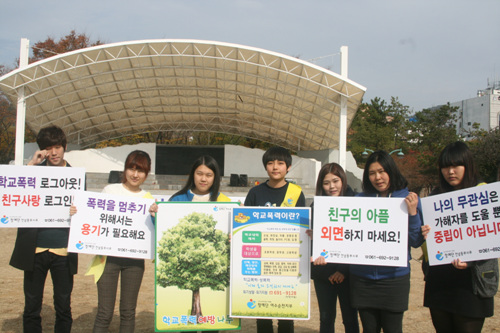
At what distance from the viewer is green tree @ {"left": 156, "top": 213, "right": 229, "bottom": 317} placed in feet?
11.6

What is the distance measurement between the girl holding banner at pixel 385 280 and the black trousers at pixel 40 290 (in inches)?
99.7

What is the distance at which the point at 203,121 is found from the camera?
96.1 ft

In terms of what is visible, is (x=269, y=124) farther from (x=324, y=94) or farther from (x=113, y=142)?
(x=113, y=142)

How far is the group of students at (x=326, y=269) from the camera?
312 cm

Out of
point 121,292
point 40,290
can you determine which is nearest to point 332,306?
point 121,292

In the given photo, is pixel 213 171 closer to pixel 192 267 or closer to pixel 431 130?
pixel 192 267

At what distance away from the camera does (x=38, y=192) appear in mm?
3805

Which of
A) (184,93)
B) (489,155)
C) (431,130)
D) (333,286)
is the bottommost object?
(333,286)

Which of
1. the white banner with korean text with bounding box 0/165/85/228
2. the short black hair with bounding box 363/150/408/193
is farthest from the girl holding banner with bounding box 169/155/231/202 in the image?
the short black hair with bounding box 363/150/408/193

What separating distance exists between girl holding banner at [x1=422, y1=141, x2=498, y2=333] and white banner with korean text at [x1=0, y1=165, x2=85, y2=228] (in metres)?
Result: 3.12

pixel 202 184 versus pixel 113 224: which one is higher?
pixel 202 184

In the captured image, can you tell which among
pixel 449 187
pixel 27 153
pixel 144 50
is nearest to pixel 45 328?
pixel 449 187

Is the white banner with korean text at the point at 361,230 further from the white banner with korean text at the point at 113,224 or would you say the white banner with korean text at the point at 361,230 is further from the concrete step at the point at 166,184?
the concrete step at the point at 166,184

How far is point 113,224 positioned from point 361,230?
6.99 feet
